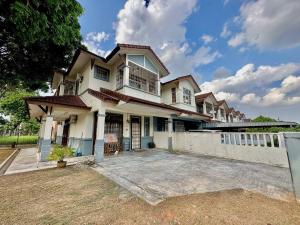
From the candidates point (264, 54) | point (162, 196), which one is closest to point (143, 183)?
point (162, 196)

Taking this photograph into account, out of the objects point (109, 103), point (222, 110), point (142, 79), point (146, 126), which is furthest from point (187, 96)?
point (222, 110)

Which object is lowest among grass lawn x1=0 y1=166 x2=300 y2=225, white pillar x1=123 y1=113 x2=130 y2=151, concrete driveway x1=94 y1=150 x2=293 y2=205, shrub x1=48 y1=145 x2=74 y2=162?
grass lawn x1=0 y1=166 x2=300 y2=225

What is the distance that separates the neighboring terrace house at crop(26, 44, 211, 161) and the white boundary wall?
3.60ft

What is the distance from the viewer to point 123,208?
9.71 ft

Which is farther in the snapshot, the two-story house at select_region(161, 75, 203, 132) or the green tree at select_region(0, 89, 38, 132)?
the green tree at select_region(0, 89, 38, 132)

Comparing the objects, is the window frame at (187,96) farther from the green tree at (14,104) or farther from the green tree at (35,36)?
the green tree at (14,104)

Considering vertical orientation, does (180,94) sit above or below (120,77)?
below

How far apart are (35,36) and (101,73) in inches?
193

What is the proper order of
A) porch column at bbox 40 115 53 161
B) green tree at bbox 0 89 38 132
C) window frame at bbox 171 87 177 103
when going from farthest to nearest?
green tree at bbox 0 89 38 132 → window frame at bbox 171 87 177 103 → porch column at bbox 40 115 53 161

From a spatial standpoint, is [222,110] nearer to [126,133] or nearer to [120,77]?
[126,133]

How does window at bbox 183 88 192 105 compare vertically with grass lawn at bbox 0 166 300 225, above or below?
above

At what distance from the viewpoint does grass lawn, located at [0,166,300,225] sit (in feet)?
8.38

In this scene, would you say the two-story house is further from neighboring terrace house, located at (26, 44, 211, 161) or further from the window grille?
the window grille

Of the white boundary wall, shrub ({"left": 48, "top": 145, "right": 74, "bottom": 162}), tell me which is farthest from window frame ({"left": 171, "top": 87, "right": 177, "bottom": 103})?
shrub ({"left": 48, "top": 145, "right": 74, "bottom": 162})
